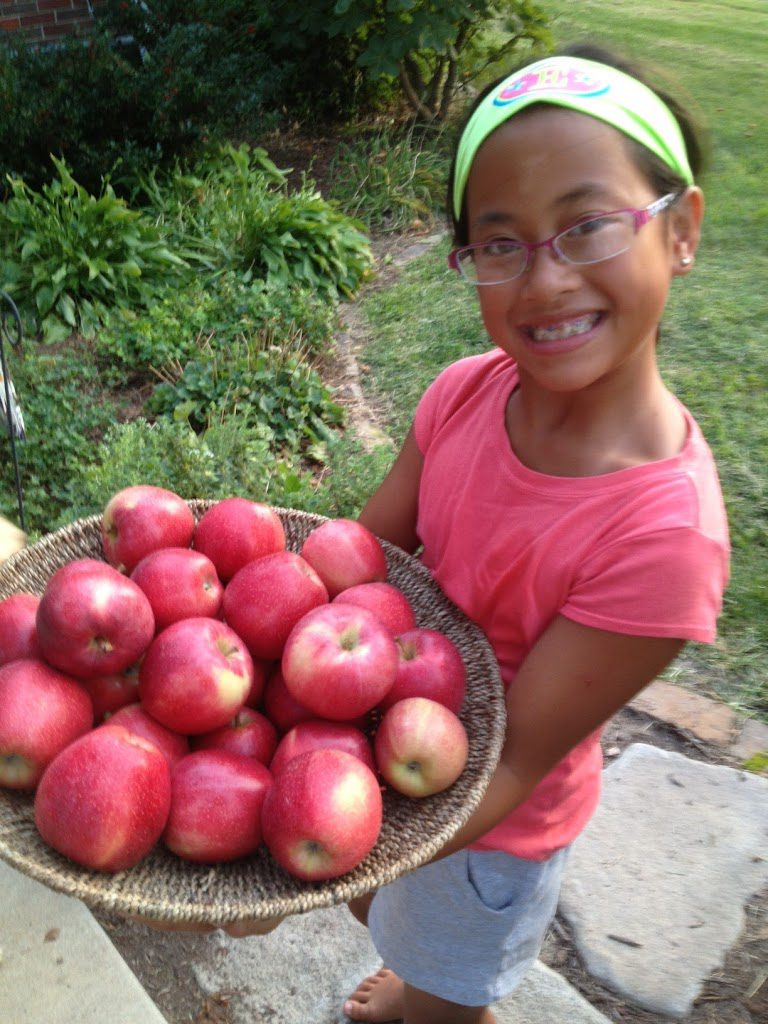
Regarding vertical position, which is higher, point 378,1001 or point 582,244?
point 582,244

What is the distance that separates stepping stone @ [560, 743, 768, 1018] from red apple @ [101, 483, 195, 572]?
146cm

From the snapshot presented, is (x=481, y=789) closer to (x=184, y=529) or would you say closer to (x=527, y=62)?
(x=184, y=529)

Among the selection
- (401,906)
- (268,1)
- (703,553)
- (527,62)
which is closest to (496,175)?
(527,62)

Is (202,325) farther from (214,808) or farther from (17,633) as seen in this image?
(214,808)

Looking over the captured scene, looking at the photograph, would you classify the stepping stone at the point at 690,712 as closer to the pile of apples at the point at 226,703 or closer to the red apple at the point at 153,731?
the pile of apples at the point at 226,703

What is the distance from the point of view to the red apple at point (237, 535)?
6.30 feet

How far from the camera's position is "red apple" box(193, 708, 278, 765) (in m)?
1.64

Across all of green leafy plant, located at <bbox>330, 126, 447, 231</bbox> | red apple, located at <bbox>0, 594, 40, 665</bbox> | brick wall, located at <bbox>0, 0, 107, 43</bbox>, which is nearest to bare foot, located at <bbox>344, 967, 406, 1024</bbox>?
red apple, located at <bbox>0, 594, 40, 665</bbox>

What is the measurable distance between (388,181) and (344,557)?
626cm

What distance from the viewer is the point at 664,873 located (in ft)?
8.23

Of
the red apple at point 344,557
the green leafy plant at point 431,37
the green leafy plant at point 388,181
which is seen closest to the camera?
the red apple at point 344,557

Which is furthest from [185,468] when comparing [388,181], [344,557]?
[388,181]

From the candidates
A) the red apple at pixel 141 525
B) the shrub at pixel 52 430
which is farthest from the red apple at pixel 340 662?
the shrub at pixel 52 430

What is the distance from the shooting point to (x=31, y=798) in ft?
5.13
